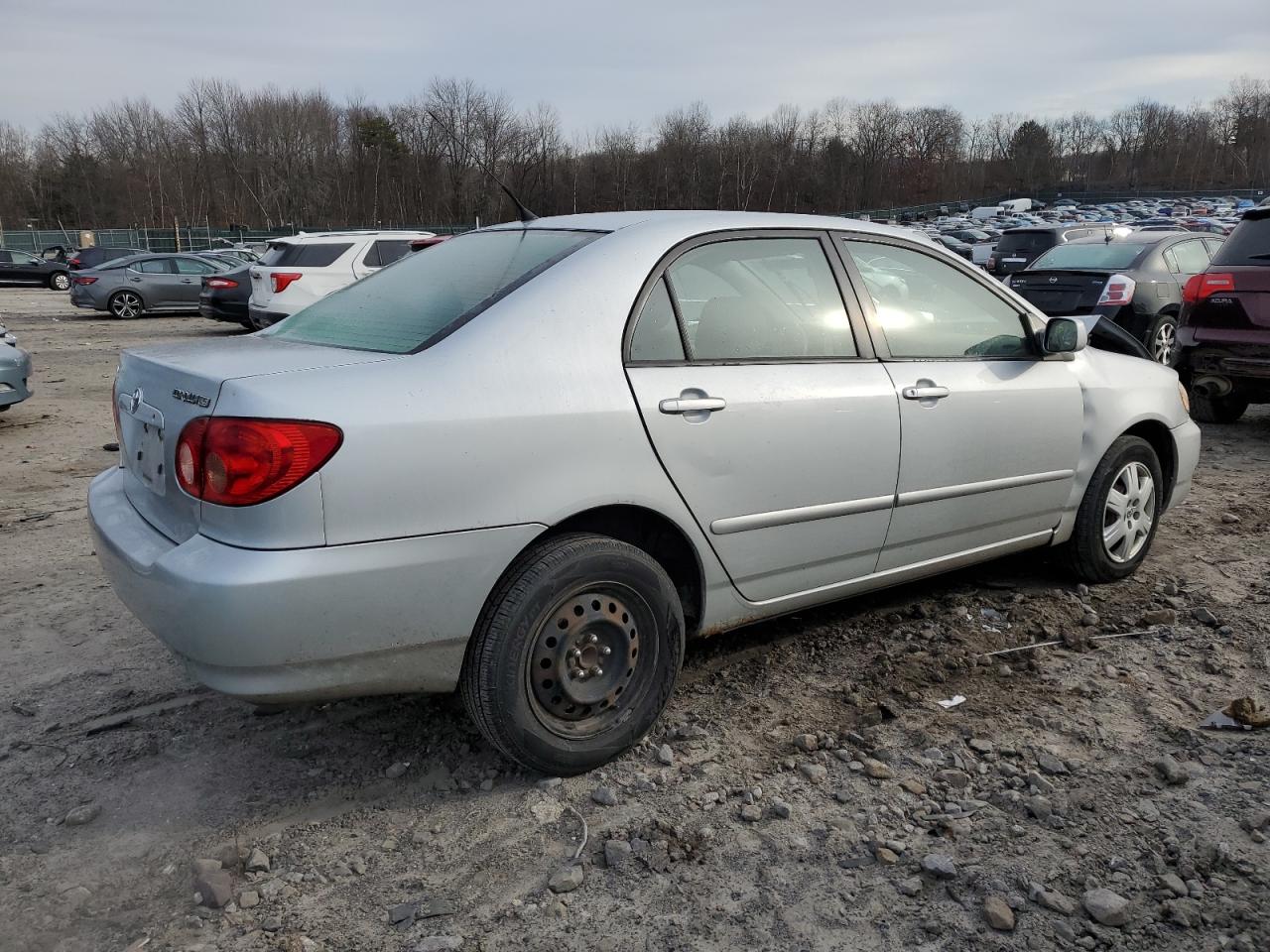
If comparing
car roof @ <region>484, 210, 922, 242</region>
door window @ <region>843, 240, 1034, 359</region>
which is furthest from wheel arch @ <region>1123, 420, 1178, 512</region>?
car roof @ <region>484, 210, 922, 242</region>

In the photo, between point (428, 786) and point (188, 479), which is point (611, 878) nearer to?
point (428, 786)

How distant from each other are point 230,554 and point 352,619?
0.33m

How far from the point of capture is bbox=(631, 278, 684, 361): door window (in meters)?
3.01

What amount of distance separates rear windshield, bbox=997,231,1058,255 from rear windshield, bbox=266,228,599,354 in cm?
1552

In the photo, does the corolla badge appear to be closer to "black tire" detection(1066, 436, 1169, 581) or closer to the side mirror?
the side mirror

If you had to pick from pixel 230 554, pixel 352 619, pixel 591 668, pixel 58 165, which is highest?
pixel 58 165

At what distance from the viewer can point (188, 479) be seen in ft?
8.45

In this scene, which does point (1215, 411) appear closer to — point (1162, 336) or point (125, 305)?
point (1162, 336)

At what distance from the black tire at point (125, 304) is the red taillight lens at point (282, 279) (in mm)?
9045

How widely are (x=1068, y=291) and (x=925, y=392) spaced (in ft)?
25.6

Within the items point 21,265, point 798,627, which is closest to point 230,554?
point 798,627

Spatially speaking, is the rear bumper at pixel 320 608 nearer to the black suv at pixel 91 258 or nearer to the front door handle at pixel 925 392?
the front door handle at pixel 925 392

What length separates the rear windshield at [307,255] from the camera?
1496 centimetres

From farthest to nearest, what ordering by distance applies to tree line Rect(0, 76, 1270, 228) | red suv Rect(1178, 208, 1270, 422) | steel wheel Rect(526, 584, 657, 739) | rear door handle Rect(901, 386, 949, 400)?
tree line Rect(0, 76, 1270, 228), red suv Rect(1178, 208, 1270, 422), rear door handle Rect(901, 386, 949, 400), steel wheel Rect(526, 584, 657, 739)
